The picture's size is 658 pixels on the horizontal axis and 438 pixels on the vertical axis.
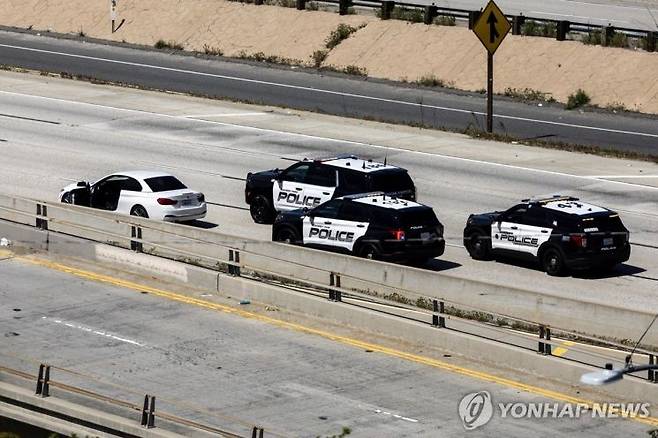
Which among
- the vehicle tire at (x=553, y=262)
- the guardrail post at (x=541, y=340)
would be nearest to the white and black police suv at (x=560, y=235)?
the vehicle tire at (x=553, y=262)

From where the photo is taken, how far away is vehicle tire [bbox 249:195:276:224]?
121ft

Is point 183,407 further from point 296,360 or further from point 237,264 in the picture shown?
point 237,264

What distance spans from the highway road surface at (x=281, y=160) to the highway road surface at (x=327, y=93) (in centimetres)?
238

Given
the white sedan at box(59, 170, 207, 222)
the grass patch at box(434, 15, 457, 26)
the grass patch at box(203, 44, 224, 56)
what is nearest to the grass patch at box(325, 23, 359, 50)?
the grass patch at box(434, 15, 457, 26)

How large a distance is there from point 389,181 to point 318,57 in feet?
97.7

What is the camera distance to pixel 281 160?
45.1m

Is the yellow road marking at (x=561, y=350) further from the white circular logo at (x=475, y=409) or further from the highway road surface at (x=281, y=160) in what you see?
the highway road surface at (x=281, y=160)

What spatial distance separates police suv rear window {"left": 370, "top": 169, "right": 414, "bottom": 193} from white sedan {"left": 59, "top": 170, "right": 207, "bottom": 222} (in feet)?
15.0

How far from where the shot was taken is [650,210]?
39.0 meters

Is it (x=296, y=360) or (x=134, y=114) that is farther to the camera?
(x=134, y=114)

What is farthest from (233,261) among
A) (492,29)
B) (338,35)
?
(338,35)

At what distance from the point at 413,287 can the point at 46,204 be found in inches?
379

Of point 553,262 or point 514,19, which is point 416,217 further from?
point 514,19

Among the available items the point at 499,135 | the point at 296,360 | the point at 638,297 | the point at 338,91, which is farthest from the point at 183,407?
the point at 338,91
